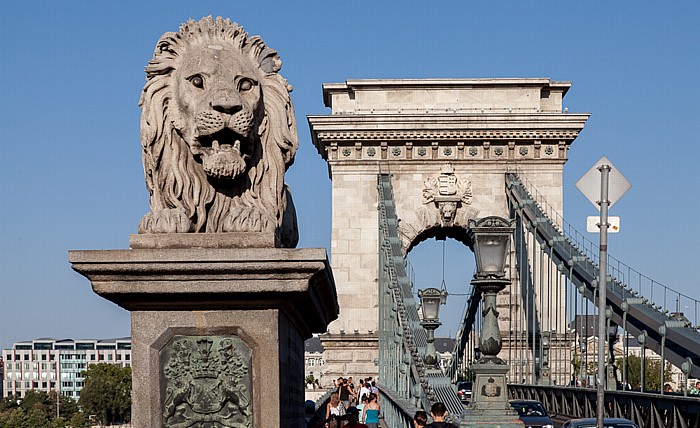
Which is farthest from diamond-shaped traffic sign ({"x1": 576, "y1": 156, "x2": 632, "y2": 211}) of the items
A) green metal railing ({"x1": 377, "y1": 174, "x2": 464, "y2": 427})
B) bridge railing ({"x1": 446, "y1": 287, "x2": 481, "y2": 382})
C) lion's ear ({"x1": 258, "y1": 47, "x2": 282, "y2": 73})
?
bridge railing ({"x1": 446, "y1": 287, "x2": 481, "y2": 382})

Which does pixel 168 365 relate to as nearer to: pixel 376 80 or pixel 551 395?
pixel 551 395

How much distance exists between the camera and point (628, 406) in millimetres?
27312

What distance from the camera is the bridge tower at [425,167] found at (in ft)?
141

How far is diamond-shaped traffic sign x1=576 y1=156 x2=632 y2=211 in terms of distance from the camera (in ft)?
39.9

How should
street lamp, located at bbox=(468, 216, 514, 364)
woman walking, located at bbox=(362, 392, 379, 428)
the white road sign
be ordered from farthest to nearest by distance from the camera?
woman walking, located at bbox=(362, 392, 379, 428), street lamp, located at bbox=(468, 216, 514, 364), the white road sign

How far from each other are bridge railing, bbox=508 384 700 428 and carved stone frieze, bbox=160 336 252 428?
55.0 ft

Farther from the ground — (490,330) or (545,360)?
(490,330)

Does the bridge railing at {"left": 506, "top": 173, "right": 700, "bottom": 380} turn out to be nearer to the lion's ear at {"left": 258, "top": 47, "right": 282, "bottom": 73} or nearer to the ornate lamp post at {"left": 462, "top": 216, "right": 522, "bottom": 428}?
the ornate lamp post at {"left": 462, "top": 216, "right": 522, "bottom": 428}

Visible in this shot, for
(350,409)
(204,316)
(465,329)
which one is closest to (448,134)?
(465,329)

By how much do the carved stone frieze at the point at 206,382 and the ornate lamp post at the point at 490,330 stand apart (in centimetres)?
799

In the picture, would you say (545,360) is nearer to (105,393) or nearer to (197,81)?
(197,81)

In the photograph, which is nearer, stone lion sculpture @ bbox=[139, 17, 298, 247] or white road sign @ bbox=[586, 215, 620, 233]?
stone lion sculpture @ bbox=[139, 17, 298, 247]

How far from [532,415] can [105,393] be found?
412ft

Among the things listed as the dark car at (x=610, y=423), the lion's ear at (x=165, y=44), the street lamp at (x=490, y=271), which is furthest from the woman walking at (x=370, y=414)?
the lion's ear at (x=165, y=44)
